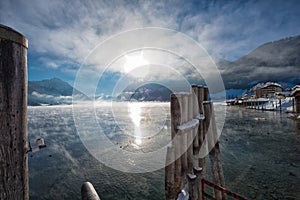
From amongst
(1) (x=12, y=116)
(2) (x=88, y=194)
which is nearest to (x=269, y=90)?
(2) (x=88, y=194)

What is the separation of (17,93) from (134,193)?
8543 mm

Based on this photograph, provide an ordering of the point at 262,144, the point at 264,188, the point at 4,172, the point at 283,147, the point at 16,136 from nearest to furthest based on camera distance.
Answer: the point at 4,172 → the point at 16,136 → the point at 264,188 → the point at 283,147 → the point at 262,144

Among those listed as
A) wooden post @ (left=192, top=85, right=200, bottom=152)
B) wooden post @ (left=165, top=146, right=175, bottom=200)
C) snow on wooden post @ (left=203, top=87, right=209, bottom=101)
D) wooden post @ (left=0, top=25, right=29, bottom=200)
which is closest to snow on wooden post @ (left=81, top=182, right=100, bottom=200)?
wooden post @ (left=0, top=25, right=29, bottom=200)

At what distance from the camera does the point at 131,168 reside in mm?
11336

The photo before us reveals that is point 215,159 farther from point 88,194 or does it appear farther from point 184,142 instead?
point 88,194

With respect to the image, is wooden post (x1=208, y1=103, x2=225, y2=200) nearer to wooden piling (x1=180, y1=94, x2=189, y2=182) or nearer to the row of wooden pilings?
the row of wooden pilings

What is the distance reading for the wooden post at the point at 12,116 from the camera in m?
1.39

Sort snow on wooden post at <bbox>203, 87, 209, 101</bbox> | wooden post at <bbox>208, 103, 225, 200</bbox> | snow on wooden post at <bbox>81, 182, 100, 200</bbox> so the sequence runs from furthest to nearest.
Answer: snow on wooden post at <bbox>203, 87, 209, 101</bbox> → wooden post at <bbox>208, 103, 225, 200</bbox> → snow on wooden post at <bbox>81, 182, 100, 200</bbox>

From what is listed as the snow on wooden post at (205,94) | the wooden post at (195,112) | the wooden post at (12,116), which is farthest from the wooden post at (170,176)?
the snow on wooden post at (205,94)

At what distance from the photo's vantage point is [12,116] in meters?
1.48

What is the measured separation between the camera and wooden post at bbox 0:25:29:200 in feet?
4.57

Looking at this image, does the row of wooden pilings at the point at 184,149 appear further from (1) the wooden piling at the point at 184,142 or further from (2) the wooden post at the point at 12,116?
(2) the wooden post at the point at 12,116

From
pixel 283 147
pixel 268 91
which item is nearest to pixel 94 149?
pixel 283 147

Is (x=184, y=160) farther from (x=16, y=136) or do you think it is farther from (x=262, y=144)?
(x=262, y=144)
